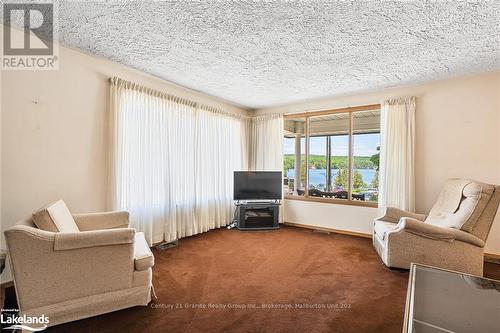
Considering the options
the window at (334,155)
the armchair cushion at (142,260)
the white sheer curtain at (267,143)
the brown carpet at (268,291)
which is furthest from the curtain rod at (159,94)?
the brown carpet at (268,291)

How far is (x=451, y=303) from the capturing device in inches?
58.8

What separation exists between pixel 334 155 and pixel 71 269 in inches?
177

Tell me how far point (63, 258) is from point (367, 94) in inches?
188

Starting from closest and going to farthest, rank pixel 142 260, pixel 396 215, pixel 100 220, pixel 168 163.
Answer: pixel 142 260
pixel 100 220
pixel 396 215
pixel 168 163

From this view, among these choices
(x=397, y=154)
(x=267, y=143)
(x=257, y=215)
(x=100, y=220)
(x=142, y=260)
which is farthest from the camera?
(x=267, y=143)

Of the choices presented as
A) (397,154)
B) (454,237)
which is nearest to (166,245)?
(454,237)

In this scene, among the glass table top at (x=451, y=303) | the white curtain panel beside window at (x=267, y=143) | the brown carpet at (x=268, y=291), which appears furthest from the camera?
the white curtain panel beside window at (x=267, y=143)

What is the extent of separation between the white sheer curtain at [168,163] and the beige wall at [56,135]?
18 cm

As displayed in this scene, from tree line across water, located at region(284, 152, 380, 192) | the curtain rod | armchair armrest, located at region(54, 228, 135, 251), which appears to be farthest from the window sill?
armchair armrest, located at region(54, 228, 135, 251)

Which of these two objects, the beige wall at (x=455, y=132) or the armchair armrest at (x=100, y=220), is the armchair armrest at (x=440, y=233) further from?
the armchair armrest at (x=100, y=220)

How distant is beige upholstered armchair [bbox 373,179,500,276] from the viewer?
8.77 feet

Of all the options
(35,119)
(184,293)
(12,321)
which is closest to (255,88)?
(35,119)

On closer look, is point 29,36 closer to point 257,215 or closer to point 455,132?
point 257,215

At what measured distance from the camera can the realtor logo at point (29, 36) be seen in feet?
6.86
